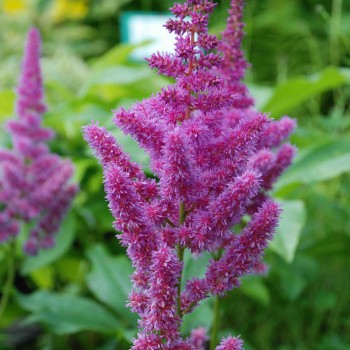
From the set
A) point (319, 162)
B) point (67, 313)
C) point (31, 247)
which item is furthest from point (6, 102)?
point (319, 162)

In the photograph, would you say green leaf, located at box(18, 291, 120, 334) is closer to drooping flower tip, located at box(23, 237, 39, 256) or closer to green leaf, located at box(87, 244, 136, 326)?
green leaf, located at box(87, 244, 136, 326)

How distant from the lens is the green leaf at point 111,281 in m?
1.64

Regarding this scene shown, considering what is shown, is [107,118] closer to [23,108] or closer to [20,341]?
[23,108]

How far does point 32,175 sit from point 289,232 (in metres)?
0.70

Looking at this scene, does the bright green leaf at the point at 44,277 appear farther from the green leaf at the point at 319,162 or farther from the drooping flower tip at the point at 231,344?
the drooping flower tip at the point at 231,344

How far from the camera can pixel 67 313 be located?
1.67 metres

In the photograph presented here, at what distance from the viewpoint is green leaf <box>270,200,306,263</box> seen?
1392 millimetres

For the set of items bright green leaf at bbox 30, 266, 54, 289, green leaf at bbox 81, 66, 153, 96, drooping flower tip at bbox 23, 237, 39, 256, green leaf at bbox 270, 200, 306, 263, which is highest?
green leaf at bbox 81, 66, 153, 96

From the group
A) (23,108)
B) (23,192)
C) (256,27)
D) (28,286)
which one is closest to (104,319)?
(23,192)

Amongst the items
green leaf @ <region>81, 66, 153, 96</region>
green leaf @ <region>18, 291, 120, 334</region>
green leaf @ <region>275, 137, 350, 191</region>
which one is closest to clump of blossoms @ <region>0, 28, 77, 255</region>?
green leaf @ <region>18, 291, 120, 334</region>

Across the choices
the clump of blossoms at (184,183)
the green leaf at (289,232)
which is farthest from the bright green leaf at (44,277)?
the clump of blossoms at (184,183)

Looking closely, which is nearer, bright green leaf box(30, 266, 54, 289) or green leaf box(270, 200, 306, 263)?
green leaf box(270, 200, 306, 263)

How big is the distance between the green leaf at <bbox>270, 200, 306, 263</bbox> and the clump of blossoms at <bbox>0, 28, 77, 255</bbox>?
22.5 inches

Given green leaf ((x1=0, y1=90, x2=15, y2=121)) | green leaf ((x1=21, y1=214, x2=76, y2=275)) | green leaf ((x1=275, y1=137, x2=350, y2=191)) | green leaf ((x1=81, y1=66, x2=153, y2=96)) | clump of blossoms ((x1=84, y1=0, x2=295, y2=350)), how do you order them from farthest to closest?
green leaf ((x1=0, y1=90, x2=15, y2=121)) < green leaf ((x1=81, y1=66, x2=153, y2=96)) < green leaf ((x1=21, y1=214, x2=76, y2=275)) < green leaf ((x1=275, y1=137, x2=350, y2=191)) < clump of blossoms ((x1=84, y1=0, x2=295, y2=350))
